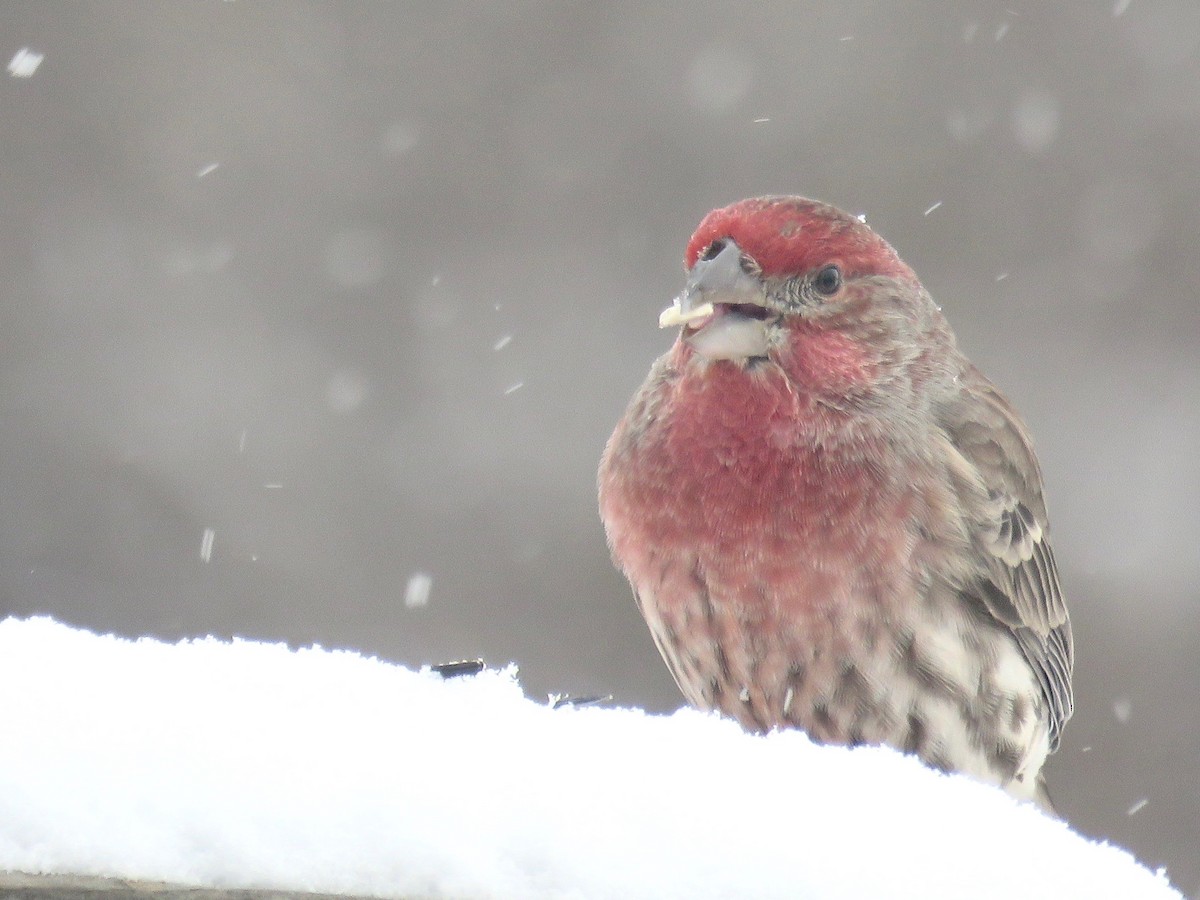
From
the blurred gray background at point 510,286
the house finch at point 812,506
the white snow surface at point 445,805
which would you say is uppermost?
the blurred gray background at point 510,286

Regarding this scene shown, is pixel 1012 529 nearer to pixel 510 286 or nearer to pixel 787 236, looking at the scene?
pixel 787 236

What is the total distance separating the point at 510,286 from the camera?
693cm

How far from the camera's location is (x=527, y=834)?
1148 millimetres

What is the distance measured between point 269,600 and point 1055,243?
379 centimetres

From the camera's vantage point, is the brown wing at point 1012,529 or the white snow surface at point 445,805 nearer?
the white snow surface at point 445,805

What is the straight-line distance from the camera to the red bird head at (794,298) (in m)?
2.67

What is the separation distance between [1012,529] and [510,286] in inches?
161

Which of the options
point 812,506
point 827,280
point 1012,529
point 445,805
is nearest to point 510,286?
point 1012,529

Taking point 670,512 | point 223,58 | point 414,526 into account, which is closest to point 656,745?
point 670,512

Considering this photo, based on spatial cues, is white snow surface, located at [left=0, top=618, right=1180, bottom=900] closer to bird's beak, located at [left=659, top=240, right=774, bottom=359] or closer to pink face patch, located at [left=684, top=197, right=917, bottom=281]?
bird's beak, located at [left=659, top=240, right=774, bottom=359]

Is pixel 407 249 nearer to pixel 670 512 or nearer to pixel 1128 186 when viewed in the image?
pixel 1128 186

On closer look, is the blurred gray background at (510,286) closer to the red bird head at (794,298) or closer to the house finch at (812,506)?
the house finch at (812,506)

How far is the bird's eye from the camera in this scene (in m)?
2.79

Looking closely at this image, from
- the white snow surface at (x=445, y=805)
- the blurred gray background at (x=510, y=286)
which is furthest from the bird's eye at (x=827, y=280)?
the blurred gray background at (x=510, y=286)
